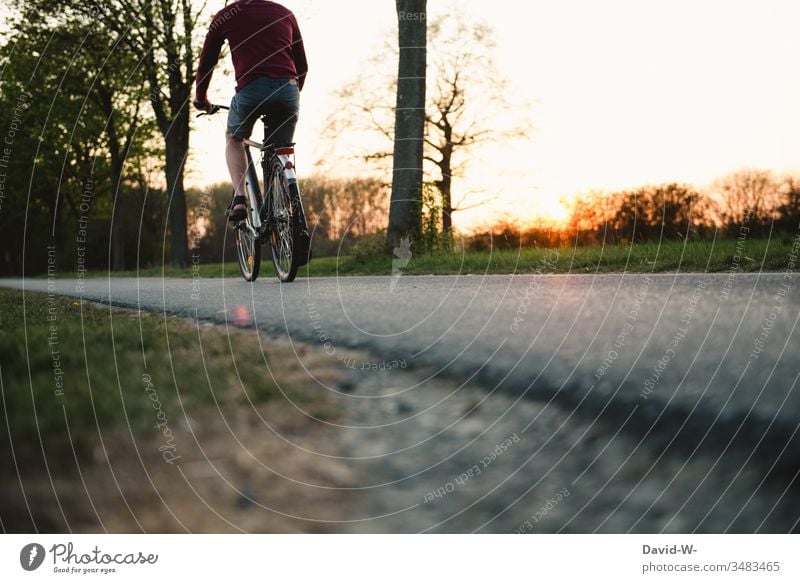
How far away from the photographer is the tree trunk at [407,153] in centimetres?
841

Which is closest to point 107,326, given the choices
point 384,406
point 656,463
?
point 384,406

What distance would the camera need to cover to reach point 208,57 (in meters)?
4.75

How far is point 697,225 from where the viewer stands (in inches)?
219

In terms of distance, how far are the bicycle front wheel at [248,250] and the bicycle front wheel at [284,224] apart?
244mm

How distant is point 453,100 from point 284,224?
8145 mm

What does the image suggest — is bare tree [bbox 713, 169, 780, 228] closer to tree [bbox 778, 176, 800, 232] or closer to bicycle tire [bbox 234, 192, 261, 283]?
tree [bbox 778, 176, 800, 232]

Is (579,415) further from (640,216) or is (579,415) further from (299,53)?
(640,216)

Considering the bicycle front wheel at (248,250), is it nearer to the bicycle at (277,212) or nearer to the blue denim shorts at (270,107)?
the bicycle at (277,212)

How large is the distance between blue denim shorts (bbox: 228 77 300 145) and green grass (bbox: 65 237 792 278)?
105 centimetres

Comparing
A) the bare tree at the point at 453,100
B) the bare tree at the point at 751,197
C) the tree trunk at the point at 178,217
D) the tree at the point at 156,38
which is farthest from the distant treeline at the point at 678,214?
the tree trunk at the point at 178,217

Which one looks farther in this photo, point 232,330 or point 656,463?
point 232,330

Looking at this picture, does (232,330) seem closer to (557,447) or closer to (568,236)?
(557,447)

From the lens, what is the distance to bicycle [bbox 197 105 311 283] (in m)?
4.59

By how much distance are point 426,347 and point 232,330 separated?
925 mm
